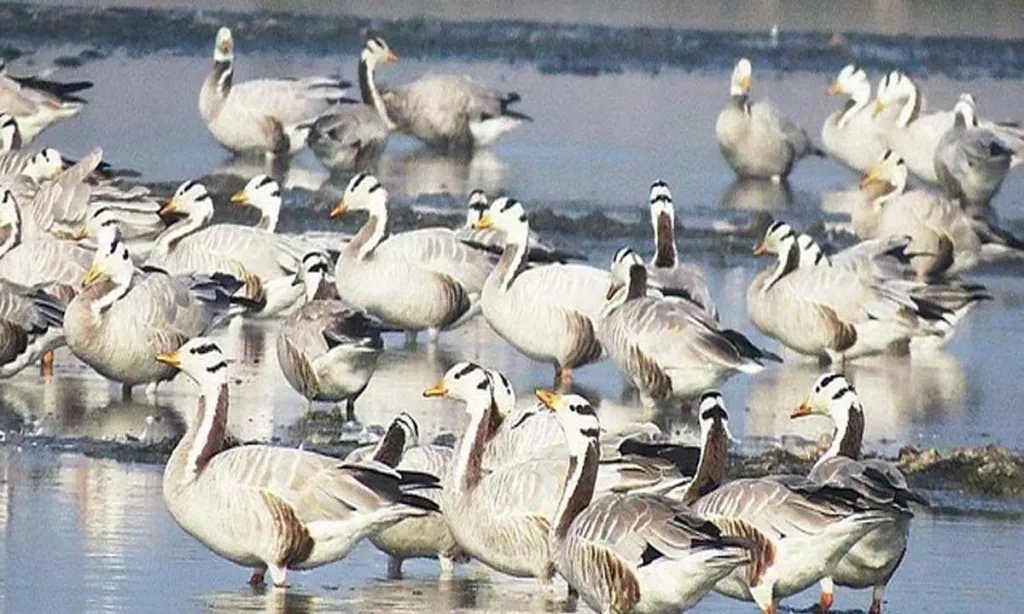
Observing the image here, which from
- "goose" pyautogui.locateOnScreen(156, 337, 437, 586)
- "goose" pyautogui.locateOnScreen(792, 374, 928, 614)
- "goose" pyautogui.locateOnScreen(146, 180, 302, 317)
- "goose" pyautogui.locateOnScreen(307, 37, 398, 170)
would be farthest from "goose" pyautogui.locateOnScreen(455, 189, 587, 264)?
"goose" pyautogui.locateOnScreen(307, 37, 398, 170)

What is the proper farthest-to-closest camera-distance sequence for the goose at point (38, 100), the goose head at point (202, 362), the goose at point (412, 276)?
the goose at point (38, 100), the goose at point (412, 276), the goose head at point (202, 362)

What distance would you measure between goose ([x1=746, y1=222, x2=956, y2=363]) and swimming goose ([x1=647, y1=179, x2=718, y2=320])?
1.52 ft

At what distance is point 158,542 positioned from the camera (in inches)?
464

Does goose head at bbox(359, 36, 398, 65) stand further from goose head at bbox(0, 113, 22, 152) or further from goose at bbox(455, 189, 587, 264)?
goose at bbox(455, 189, 587, 264)

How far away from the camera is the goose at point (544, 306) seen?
1614 cm

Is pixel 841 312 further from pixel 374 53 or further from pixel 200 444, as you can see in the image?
pixel 374 53

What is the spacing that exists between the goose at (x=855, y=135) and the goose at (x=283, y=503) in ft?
52.4

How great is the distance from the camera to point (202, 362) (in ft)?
38.6

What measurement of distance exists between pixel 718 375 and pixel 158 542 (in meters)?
4.44

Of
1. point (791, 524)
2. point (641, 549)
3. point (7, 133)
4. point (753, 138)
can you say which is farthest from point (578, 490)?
point (753, 138)

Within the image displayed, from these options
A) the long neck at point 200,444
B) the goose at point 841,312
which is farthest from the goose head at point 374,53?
the long neck at point 200,444

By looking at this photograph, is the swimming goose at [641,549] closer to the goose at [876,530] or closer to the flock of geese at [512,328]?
the flock of geese at [512,328]

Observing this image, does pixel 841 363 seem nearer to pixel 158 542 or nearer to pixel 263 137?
pixel 158 542

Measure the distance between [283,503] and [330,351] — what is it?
3.79 metres
